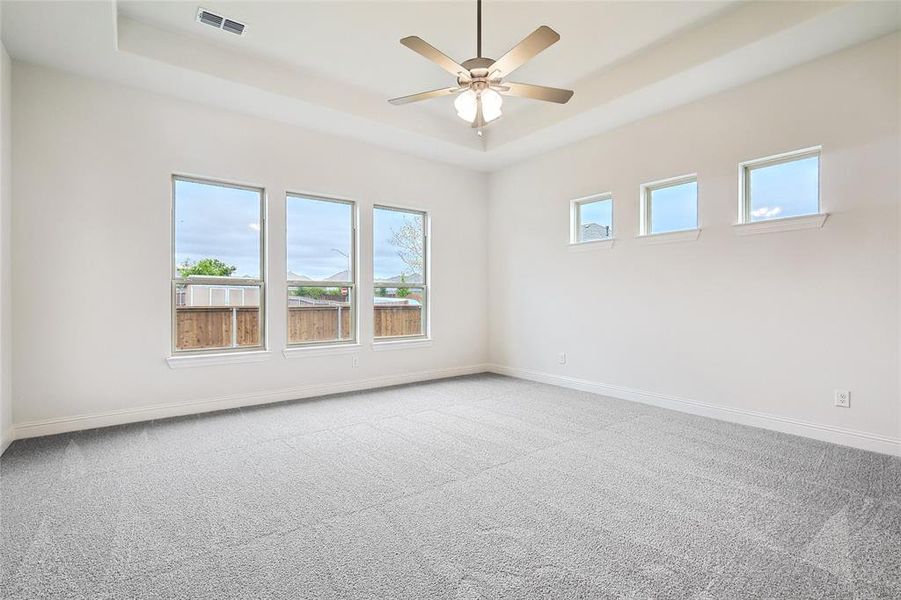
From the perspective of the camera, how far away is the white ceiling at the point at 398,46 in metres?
2.98

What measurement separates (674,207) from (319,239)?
3745 millimetres

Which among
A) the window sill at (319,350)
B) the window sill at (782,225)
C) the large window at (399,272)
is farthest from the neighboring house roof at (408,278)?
the window sill at (782,225)

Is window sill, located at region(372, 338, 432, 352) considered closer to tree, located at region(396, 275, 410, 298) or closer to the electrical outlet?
tree, located at region(396, 275, 410, 298)

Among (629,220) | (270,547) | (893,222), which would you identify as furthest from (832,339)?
(270,547)

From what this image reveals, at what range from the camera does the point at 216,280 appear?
420cm

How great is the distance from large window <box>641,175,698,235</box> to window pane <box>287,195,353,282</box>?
3.26m

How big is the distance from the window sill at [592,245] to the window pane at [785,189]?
1.33 metres

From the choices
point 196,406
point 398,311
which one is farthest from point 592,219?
point 196,406

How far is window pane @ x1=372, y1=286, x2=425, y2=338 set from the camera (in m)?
5.36

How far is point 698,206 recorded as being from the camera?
4.02 meters

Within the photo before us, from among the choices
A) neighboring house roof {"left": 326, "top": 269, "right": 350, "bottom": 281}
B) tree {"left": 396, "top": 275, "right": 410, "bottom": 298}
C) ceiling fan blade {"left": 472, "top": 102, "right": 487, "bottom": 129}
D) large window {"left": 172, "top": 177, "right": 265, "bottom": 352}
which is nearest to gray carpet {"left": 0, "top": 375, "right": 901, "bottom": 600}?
large window {"left": 172, "top": 177, "right": 265, "bottom": 352}

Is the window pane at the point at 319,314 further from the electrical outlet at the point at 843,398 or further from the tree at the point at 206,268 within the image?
the electrical outlet at the point at 843,398

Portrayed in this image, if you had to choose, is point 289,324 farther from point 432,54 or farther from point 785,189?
point 785,189

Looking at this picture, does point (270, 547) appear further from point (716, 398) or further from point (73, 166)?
point (716, 398)
